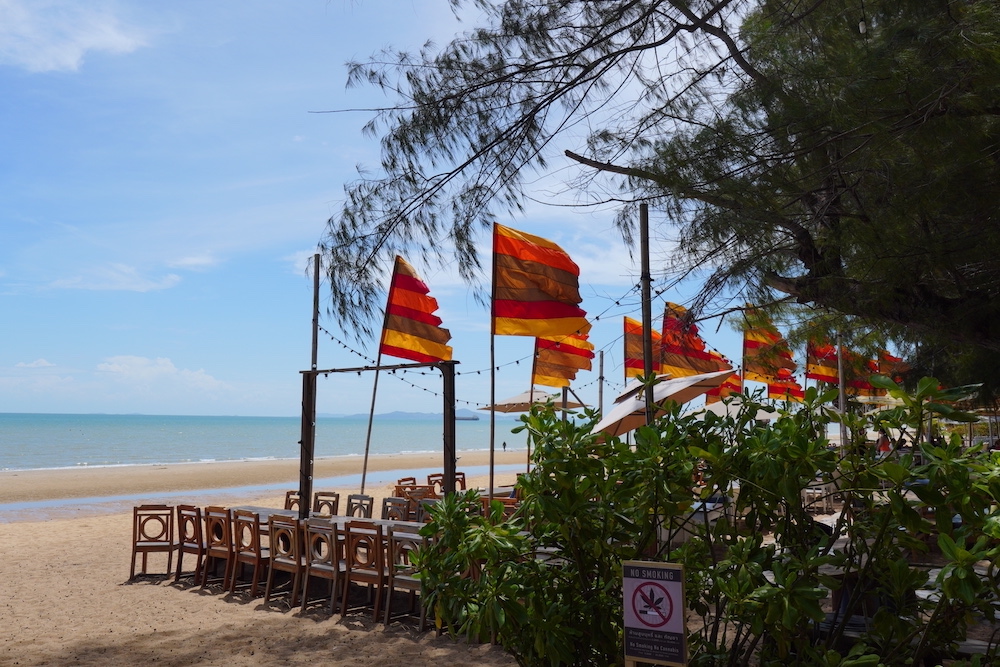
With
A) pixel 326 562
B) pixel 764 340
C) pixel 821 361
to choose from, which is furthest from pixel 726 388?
pixel 326 562

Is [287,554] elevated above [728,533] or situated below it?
below

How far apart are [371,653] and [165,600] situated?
2.54m

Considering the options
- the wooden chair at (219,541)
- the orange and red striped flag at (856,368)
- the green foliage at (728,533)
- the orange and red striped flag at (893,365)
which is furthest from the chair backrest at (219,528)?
the orange and red striped flag at (856,368)

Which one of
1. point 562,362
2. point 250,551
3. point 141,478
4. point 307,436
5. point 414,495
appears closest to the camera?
point 250,551

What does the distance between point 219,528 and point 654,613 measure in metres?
5.80

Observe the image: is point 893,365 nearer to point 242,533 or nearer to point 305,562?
point 305,562

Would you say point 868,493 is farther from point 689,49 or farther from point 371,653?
point 371,653

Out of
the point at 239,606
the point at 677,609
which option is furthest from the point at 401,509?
the point at 677,609

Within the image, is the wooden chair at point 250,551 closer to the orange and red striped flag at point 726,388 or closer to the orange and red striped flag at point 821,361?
the orange and red striped flag at point 821,361

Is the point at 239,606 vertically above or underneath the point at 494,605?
underneath

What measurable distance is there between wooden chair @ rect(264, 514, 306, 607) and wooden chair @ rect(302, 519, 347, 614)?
70 millimetres

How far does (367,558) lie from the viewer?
6.24 metres

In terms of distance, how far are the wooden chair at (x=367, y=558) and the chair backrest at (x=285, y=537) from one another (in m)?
0.53

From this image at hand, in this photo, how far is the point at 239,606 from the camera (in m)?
6.64
